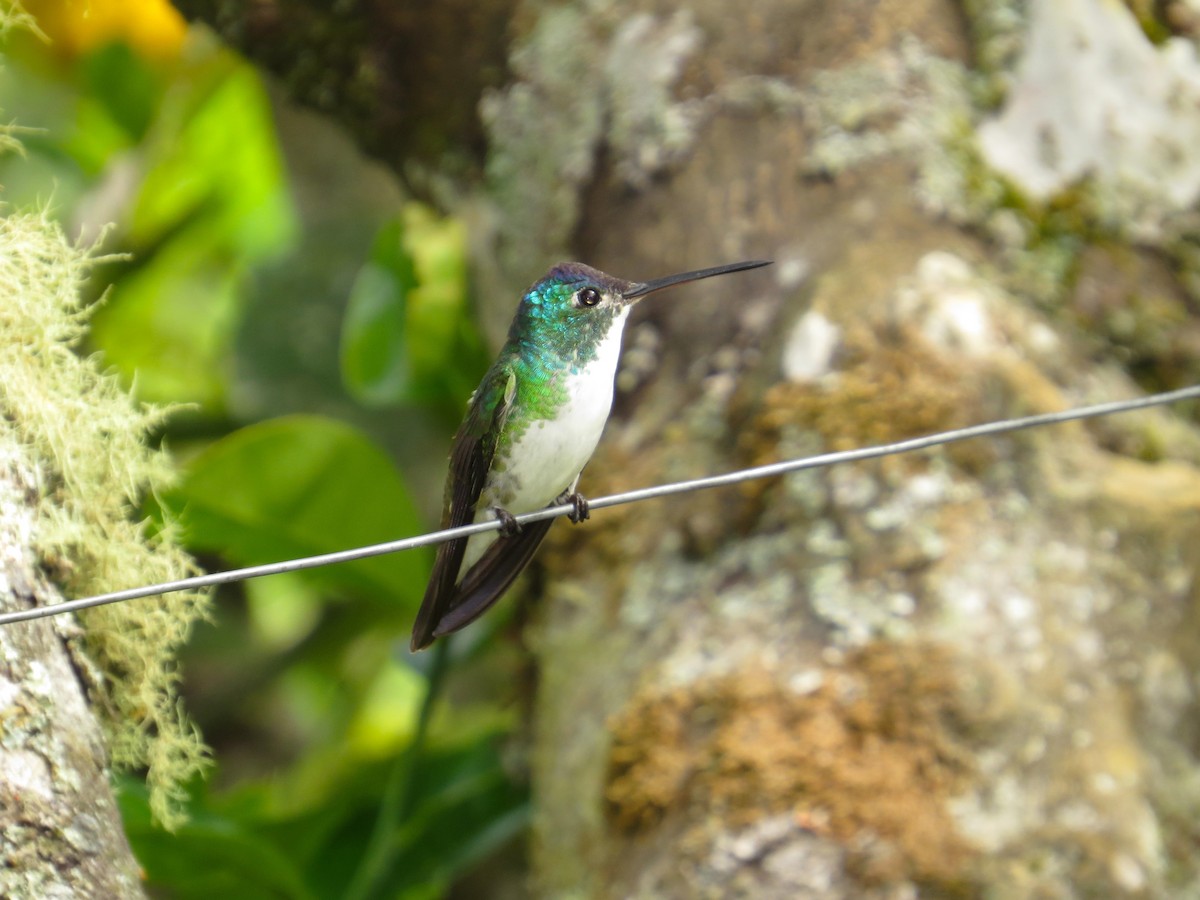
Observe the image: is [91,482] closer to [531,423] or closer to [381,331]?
[531,423]

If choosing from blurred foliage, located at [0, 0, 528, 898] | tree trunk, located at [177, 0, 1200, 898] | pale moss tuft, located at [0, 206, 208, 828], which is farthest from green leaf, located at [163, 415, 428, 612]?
pale moss tuft, located at [0, 206, 208, 828]

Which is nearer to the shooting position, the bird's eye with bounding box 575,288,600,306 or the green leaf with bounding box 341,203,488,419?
the bird's eye with bounding box 575,288,600,306

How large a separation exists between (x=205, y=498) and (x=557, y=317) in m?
1.15

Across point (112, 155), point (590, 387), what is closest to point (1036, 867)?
point (590, 387)

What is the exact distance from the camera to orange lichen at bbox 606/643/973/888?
6.02 feet

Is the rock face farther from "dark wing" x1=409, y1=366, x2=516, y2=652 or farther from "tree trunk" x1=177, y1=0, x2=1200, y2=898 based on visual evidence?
"dark wing" x1=409, y1=366, x2=516, y2=652

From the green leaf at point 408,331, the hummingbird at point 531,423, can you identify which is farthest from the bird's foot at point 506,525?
the green leaf at point 408,331

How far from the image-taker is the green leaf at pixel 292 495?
8.32 feet

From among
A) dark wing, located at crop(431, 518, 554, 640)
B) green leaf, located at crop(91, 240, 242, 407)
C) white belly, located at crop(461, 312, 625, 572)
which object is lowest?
green leaf, located at crop(91, 240, 242, 407)

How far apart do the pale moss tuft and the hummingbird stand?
34cm

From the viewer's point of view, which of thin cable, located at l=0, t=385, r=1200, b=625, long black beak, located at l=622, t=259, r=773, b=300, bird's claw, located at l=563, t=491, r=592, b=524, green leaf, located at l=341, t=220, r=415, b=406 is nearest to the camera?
thin cable, located at l=0, t=385, r=1200, b=625

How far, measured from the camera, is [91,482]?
163 centimetres

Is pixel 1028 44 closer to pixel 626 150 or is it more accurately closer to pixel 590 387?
pixel 626 150

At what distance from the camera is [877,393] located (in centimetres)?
210
